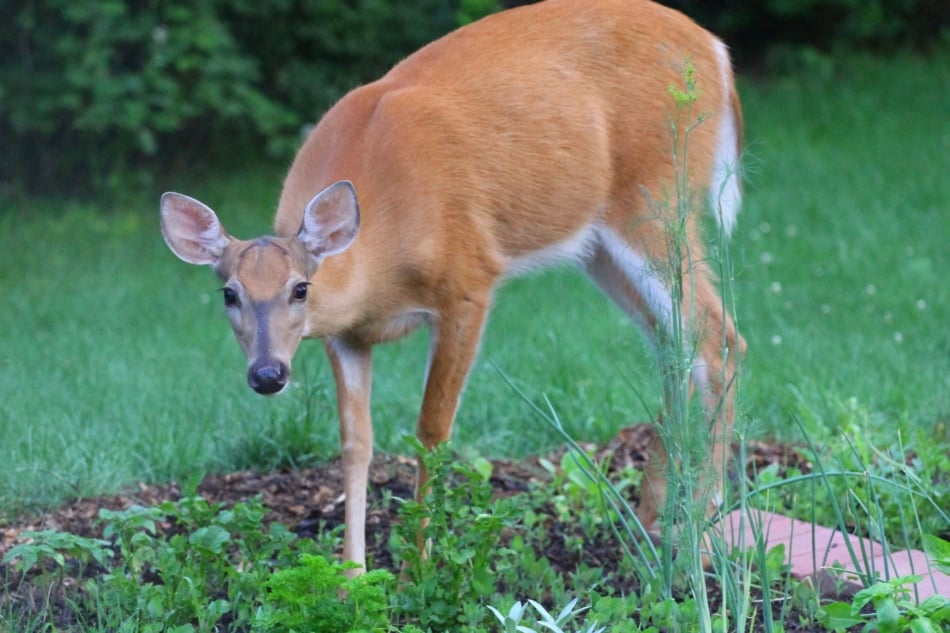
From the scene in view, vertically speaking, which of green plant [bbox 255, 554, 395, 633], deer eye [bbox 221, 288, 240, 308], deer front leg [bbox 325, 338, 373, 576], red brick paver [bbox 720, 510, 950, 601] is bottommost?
red brick paver [bbox 720, 510, 950, 601]

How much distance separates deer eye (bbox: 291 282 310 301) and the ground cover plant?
0.71 meters

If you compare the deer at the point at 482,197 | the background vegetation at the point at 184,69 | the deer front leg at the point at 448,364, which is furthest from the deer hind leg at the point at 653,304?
the background vegetation at the point at 184,69

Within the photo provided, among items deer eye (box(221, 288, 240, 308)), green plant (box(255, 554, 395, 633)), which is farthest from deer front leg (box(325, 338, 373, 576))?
green plant (box(255, 554, 395, 633))

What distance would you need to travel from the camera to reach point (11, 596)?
4.28 metres

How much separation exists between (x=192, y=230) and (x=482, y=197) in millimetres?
1123

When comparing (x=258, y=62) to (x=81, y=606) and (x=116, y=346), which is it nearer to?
(x=116, y=346)

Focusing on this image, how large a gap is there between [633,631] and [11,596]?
1.85m

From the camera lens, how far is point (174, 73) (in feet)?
38.5

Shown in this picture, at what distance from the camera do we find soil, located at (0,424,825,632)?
15.9 ft

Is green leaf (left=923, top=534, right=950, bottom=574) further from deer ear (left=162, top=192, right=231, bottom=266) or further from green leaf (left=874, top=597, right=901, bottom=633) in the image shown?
deer ear (left=162, top=192, right=231, bottom=266)

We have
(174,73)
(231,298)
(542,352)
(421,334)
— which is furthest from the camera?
(174,73)

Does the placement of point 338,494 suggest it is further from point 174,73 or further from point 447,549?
point 174,73

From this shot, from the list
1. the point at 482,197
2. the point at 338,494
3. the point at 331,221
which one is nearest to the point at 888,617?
the point at 331,221

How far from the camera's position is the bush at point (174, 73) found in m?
11.2
